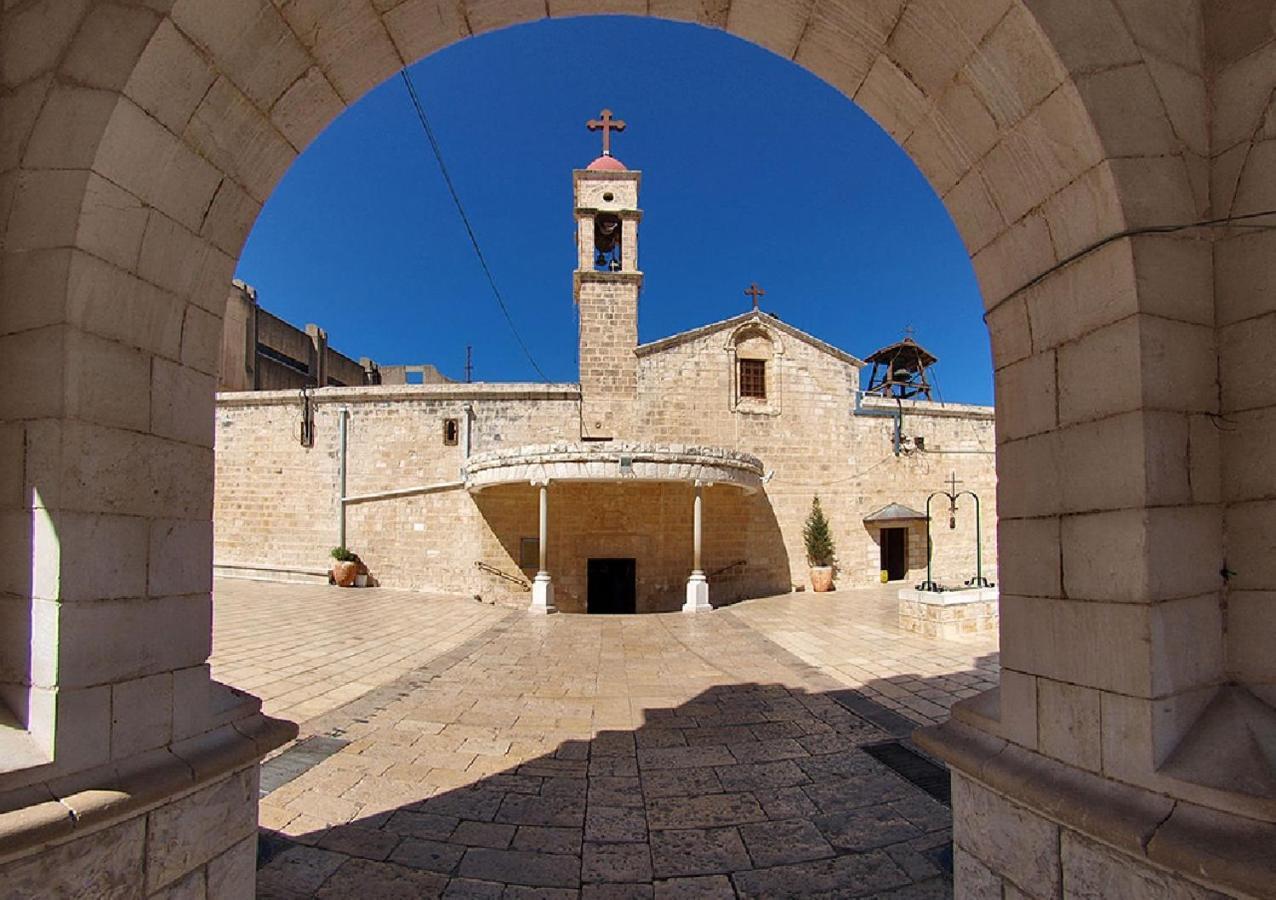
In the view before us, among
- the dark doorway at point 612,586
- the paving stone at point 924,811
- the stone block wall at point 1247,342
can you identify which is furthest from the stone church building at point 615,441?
the stone block wall at point 1247,342

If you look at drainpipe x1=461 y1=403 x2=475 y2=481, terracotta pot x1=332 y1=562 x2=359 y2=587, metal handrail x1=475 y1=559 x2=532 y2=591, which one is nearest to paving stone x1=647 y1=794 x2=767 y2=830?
metal handrail x1=475 y1=559 x2=532 y2=591

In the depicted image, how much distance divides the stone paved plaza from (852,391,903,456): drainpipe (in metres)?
9.51

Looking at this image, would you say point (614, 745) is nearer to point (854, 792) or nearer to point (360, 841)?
point (854, 792)

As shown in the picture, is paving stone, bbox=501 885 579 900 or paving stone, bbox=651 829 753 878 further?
paving stone, bbox=651 829 753 878

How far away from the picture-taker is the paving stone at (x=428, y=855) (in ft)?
8.84

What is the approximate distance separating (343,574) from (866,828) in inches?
592

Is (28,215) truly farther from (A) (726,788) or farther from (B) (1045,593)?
(A) (726,788)

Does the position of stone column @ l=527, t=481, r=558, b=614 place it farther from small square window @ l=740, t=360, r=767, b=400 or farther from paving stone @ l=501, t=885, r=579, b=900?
paving stone @ l=501, t=885, r=579, b=900

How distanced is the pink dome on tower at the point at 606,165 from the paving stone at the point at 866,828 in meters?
15.9

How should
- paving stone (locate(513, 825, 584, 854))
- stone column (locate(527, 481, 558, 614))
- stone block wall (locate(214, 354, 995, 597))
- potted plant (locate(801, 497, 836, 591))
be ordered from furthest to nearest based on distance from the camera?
potted plant (locate(801, 497, 836, 591))
stone block wall (locate(214, 354, 995, 597))
stone column (locate(527, 481, 558, 614))
paving stone (locate(513, 825, 584, 854))

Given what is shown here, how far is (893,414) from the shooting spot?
1661 centimetres

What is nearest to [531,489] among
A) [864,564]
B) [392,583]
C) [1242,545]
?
[392,583]

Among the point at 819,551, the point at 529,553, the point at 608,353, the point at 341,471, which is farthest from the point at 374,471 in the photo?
the point at 819,551

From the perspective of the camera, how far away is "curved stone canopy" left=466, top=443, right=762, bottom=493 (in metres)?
11.2
